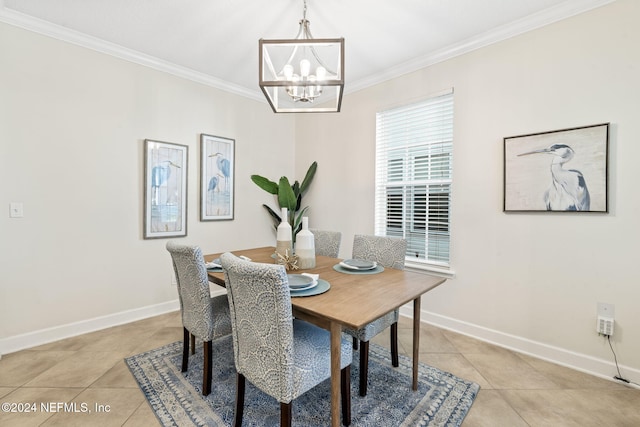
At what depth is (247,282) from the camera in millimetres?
1196

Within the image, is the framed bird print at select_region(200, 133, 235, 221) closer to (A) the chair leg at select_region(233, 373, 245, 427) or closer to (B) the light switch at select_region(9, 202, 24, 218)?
(B) the light switch at select_region(9, 202, 24, 218)

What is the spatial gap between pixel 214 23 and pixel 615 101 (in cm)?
307

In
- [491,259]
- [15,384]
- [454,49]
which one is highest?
[454,49]

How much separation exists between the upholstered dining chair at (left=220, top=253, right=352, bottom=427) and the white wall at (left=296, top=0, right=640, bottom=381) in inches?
69.4

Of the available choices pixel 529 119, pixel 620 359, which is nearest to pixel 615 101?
pixel 529 119

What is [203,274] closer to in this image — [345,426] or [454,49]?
[345,426]

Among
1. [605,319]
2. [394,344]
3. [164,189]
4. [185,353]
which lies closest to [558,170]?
[605,319]

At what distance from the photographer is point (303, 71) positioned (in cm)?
188

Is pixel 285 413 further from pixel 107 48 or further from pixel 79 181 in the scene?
pixel 107 48

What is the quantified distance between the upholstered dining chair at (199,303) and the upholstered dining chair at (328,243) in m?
1.09

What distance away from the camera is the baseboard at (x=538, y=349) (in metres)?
1.96

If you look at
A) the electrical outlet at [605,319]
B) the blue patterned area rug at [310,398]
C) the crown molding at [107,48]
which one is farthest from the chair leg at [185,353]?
the electrical outlet at [605,319]

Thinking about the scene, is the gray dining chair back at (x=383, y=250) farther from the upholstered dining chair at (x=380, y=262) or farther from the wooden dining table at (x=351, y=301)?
the wooden dining table at (x=351, y=301)

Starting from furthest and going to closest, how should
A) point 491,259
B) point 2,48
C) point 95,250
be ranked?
point 95,250 → point 491,259 → point 2,48
